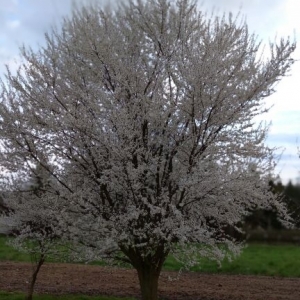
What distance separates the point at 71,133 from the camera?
8.37 metres

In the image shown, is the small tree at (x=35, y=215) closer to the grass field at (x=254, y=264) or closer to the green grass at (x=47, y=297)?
the green grass at (x=47, y=297)

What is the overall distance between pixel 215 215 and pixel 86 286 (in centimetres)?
570

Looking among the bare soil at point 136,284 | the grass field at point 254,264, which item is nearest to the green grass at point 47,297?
the bare soil at point 136,284

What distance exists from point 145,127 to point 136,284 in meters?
6.81

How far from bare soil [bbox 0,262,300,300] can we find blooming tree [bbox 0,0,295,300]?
3630 millimetres

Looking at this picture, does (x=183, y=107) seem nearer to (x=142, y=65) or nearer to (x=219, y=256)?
(x=142, y=65)

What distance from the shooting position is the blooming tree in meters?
8.02

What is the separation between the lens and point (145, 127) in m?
8.54

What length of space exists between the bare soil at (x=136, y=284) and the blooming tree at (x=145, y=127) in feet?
11.9

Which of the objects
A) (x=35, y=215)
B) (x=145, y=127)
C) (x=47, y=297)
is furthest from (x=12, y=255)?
(x=145, y=127)

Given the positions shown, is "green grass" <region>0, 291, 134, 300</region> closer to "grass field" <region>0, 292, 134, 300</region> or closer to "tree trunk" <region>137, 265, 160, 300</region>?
"grass field" <region>0, 292, 134, 300</region>

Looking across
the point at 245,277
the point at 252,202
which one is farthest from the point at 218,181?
the point at 245,277

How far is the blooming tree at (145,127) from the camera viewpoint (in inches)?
316

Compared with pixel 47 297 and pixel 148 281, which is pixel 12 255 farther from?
pixel 148 281
